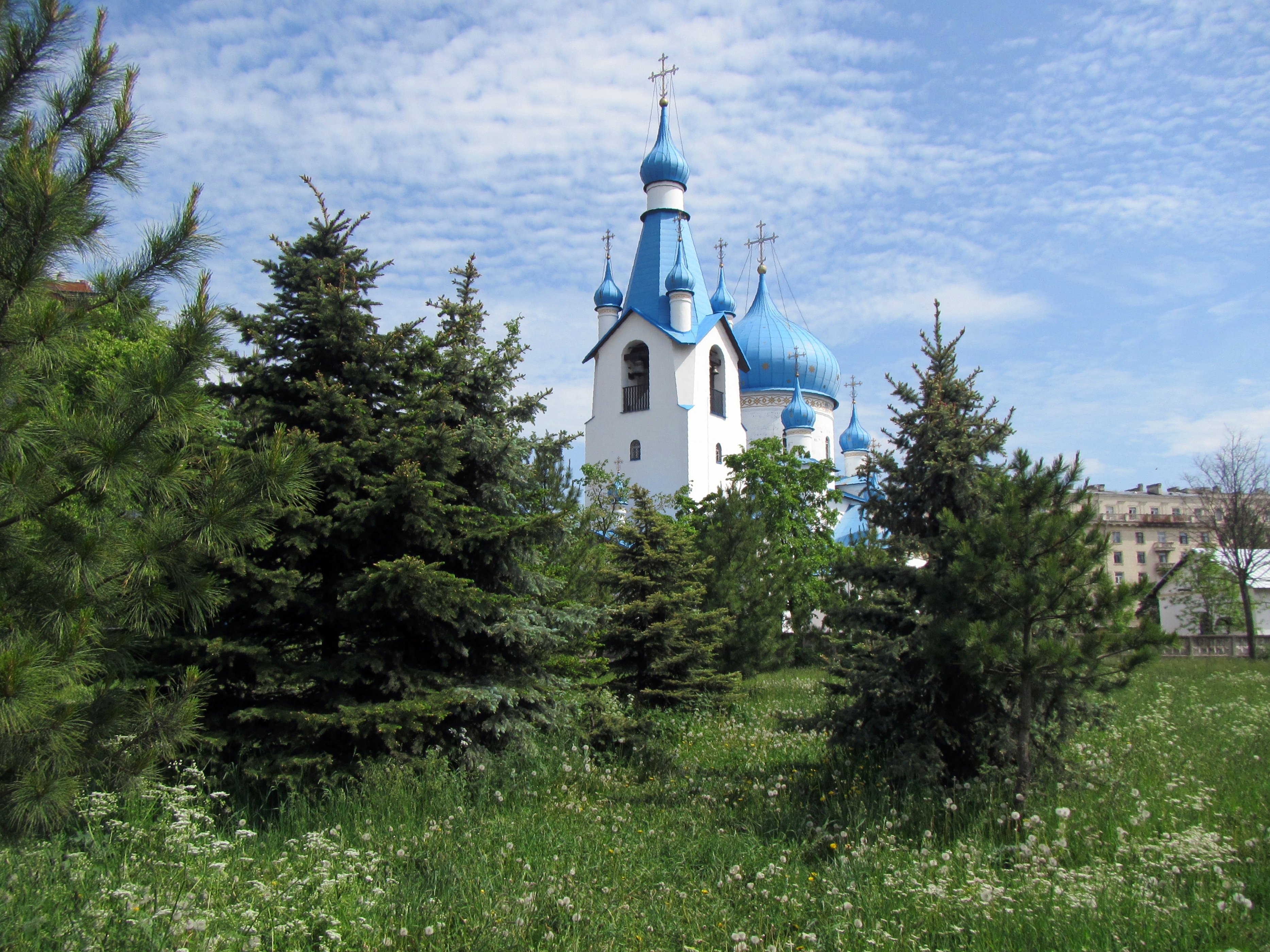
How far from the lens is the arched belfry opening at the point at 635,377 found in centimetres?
3234

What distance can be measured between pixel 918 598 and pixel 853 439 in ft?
131

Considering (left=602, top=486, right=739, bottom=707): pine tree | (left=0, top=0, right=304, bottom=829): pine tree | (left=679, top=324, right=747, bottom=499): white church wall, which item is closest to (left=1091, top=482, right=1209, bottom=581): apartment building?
(left=679, top=324, right=747, bottom=499): white church wall

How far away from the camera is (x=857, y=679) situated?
6.87 m

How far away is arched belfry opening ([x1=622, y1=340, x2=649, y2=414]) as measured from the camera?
3234 cm

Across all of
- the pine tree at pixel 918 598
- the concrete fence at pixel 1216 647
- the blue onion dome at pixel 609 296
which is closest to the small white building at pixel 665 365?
the blue onion dome at pixel 609 296

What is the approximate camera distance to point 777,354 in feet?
131

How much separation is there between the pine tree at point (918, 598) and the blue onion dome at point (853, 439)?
38317 millimetres

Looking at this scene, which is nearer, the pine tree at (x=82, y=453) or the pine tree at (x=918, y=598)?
→ the pine tree at (x=82, y=453)

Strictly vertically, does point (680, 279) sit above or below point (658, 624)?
above

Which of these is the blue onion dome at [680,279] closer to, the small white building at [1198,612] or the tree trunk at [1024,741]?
the small white building at [1198,612]

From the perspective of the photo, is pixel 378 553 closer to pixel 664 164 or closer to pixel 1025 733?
pixel 1025 733

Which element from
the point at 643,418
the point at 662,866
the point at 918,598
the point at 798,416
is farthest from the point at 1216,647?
the point at 662,866

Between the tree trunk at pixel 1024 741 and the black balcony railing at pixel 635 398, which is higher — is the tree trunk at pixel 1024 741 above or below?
below

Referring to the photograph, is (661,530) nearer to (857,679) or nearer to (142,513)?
(857,679)
